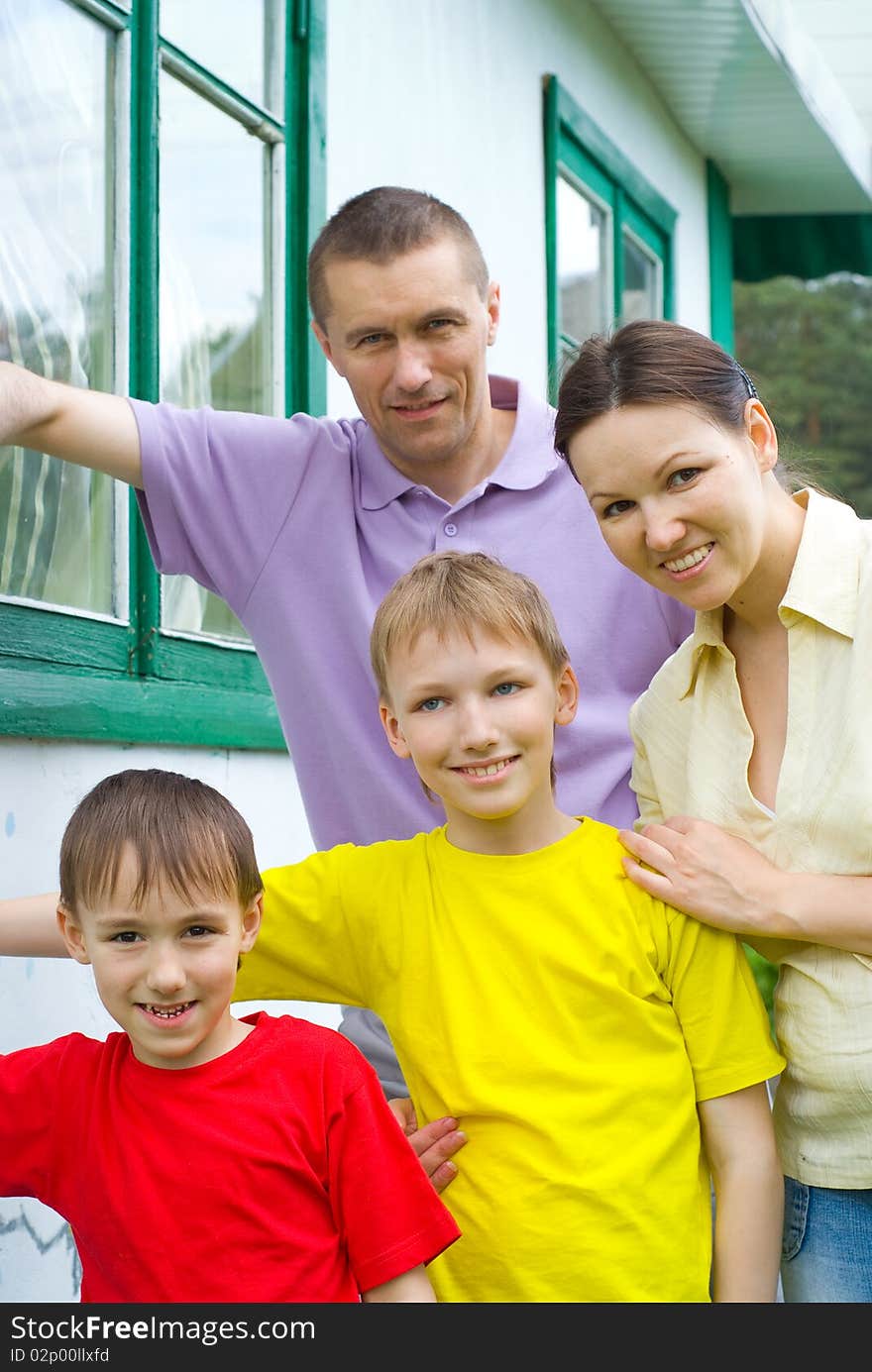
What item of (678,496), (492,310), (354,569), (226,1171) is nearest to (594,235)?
(492,310)

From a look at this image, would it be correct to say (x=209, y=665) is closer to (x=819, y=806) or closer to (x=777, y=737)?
(x=777, y=737)

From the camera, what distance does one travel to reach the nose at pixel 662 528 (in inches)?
83.4

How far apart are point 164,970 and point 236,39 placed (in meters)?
2.47

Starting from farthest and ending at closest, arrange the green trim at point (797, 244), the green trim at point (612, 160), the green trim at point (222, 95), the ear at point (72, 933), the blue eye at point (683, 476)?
the green trim at point (797, 244), the green trim at point (612, 160), the green trim at point (222, 95), the blue eye at point (683, 476), the ear at point (72, 933)

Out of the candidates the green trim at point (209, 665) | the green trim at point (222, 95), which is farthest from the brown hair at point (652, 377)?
the green trim at point (222, 95)

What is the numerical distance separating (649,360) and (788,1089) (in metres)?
0.98

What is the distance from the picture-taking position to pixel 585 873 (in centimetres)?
214

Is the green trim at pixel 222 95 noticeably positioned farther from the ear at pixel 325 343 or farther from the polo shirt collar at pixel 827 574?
the polo shirt collar at pixel 827 574

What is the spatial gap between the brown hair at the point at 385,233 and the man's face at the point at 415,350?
16 mm

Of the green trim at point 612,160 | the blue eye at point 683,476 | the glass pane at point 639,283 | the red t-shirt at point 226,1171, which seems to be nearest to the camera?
the red t-shirt at point 226,1171

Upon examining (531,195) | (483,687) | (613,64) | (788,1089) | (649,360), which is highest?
(613,64)
